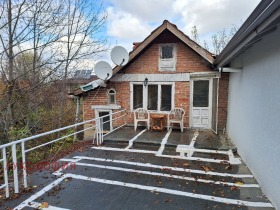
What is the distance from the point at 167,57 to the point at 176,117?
2588 mm

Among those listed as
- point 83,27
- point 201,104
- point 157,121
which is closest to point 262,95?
point 201,104

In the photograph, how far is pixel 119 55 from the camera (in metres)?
8.09

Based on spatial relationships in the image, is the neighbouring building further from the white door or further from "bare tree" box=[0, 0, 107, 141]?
"bare tree" box=[0, 0, 107, 141]

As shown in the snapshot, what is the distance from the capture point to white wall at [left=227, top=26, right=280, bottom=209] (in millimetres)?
3191

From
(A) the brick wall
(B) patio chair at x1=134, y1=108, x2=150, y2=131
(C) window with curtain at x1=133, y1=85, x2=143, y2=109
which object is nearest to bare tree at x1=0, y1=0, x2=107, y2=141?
(A) the brick wall

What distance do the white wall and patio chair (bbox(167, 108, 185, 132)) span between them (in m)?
2.70

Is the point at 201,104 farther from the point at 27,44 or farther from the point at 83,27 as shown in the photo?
the point at 83,27

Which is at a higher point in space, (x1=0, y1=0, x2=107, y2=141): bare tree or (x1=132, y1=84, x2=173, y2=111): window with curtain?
(x1=0, y1=0, x2=107, y2=141): bare tree

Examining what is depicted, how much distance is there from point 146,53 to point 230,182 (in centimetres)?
622

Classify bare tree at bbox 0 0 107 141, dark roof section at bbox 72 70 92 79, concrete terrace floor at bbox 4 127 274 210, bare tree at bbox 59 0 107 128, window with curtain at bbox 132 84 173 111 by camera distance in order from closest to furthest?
concrete terrace floor at bbox 4 127 274 210
bare tree at bbox 0 0 107 141
window with curtain at bbox 132 84 173 111
bare tree at bbox 59 0 107 128
dark roof section at bbox 72 70 92 79

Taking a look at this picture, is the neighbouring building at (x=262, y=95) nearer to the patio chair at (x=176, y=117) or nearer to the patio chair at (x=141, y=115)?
the patio chair at (x=176, y=117)

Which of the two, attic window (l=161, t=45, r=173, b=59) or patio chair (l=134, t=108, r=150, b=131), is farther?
attic window (l=161, t=45, r=173, b=59)

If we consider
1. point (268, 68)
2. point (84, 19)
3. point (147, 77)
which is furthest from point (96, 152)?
point (84, 19)

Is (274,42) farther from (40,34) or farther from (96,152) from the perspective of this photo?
(40,34)
